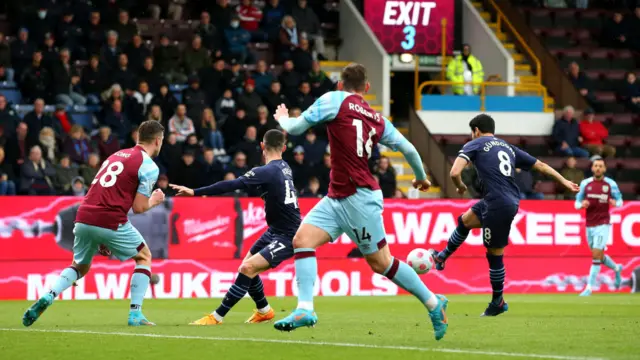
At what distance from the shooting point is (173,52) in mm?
25594

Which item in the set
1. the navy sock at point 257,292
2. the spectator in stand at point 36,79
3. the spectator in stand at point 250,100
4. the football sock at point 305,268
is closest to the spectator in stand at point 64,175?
the spectator in stand at point 36,79

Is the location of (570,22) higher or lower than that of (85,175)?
higher

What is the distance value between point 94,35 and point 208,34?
261 centimetres

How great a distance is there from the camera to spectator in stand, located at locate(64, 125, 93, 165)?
22.1m

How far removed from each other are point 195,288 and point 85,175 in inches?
122

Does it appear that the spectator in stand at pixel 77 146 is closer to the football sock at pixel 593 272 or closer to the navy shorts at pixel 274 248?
the football sock at pixel 593 272

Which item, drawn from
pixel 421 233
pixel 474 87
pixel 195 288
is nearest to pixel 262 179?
pixel 195 288

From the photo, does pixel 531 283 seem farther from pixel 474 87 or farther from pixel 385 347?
pixel 385 347

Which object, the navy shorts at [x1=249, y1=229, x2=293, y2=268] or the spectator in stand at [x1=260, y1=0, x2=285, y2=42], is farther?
the spectator in stand at [x1=260, y1=0, x2=285, y2=42]

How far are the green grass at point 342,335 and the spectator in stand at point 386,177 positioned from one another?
7.72 metres

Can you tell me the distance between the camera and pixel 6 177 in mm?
20609

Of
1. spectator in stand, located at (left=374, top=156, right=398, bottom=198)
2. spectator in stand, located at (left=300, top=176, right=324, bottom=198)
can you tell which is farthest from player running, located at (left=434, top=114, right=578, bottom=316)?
spectator in stand, located at (left=374, top=156, right=398, bottom=198)

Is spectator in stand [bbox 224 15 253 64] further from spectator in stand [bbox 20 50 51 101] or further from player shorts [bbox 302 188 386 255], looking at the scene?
player shorts [bbox 302 188 386 255]

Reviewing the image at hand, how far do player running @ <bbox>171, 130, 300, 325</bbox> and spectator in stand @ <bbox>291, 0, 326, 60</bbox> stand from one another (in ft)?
52.8
